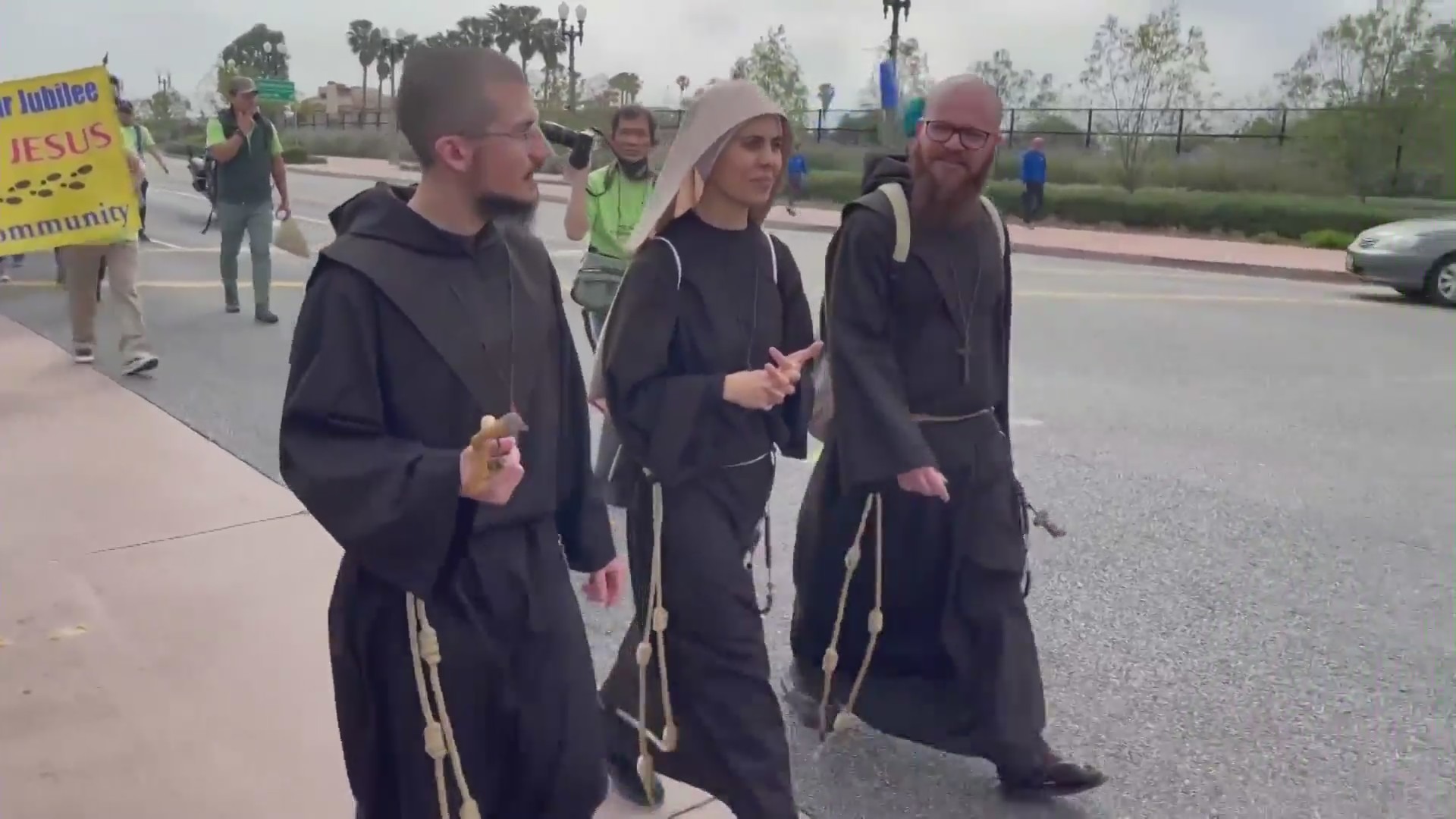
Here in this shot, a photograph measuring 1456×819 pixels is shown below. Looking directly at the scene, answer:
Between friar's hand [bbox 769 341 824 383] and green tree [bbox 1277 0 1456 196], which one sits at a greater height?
green tree [bbox 1277 0 1456 196]

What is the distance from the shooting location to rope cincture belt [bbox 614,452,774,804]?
2971 millimetres

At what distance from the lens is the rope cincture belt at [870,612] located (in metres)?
3.42

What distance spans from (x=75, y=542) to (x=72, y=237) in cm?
231

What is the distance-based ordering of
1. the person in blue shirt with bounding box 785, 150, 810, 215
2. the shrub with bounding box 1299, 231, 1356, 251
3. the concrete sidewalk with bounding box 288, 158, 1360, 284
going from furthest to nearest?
the person in blue shirt with bounding box 785, 150, 810, 215, the shrub with bounding box 1299, 231, 1356, 251, the concrete sidewalk with bounding box 288, 158, 1360, 284

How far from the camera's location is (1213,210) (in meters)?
22.3

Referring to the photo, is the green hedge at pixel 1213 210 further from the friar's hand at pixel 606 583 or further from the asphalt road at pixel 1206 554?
the friar's hand at pixel 606 583

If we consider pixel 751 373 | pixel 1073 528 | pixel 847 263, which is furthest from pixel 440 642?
pixel 1073 528

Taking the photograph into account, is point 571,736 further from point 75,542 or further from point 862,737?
point 75,542

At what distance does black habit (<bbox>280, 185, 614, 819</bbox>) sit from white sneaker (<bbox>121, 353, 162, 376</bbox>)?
618 cm

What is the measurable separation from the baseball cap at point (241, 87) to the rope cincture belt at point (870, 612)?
24.0 feet

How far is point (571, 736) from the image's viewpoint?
2287mm

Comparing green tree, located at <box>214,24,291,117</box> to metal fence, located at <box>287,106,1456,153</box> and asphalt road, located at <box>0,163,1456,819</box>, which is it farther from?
asphalt road, located at <box>0,163,1456,819</box>

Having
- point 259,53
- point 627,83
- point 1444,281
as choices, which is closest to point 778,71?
point 627,83

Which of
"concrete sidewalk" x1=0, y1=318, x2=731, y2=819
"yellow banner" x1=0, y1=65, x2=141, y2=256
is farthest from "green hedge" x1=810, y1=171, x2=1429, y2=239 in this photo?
"concrete sidewalk" x1=0, y1=318, x2=731, y2=819
